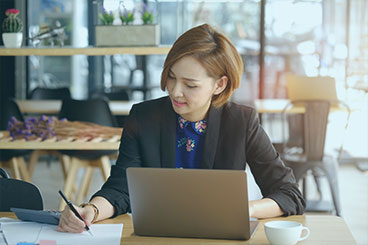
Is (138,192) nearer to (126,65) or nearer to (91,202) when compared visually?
(91,202)

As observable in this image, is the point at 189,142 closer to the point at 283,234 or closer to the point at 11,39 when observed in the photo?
the point at 283,234

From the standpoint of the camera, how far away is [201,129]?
2.23 metres

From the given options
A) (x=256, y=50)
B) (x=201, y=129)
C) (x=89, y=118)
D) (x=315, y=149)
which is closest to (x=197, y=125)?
(x=201, y=129)

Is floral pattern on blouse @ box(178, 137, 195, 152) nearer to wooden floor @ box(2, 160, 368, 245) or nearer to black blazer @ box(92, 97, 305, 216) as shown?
black blazer @ box(92, 97, 305, 216)

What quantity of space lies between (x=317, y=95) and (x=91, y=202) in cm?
320

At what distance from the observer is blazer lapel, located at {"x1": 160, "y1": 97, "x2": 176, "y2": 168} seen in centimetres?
221

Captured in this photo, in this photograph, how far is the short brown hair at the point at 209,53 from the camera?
207cm

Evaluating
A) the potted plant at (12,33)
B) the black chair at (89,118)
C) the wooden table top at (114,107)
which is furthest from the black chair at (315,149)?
the potted plant at (12,33)

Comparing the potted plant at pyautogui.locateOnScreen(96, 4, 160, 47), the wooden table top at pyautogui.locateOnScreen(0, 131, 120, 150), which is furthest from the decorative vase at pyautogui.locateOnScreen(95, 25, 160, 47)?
the wooden table top at pyautogui.locateOnScreen(0, 131, 120, 150)

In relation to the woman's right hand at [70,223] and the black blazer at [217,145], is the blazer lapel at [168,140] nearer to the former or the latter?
the black blazer at [217,145]

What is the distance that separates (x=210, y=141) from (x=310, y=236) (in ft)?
1.74

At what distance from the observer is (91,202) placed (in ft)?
6.51

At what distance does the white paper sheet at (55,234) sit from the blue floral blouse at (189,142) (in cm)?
43

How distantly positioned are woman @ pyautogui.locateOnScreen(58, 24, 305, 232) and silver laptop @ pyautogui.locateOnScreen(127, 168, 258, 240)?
304 millimetres
